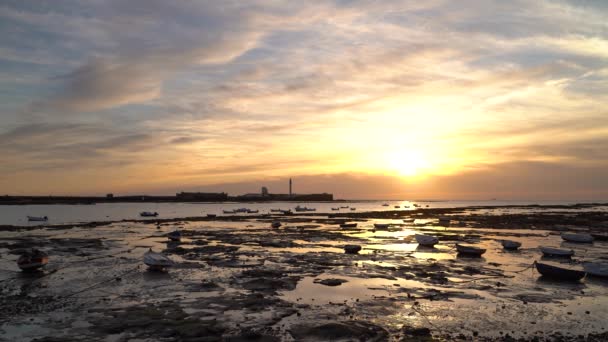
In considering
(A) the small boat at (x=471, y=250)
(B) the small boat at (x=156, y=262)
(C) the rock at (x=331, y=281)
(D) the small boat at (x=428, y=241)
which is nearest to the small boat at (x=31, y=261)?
(B) the small boat at (x=156, y=262)

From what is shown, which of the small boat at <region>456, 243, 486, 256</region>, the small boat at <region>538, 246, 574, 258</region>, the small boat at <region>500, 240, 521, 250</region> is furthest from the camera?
the small boat at <region>500, 240, 521, 250</region>

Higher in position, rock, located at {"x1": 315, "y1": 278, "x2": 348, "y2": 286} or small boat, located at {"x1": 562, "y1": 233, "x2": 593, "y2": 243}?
small boat, located at {"x1": 562, "y1": 233, "x2": 593, "y2": 243}

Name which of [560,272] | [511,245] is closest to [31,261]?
[560,272]

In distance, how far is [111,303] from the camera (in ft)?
64.0

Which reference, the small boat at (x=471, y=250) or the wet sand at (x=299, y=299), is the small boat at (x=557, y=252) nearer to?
the wet sand at (x=299, y=299)

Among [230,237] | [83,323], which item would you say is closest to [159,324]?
[83,323]

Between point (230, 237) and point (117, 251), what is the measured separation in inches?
583

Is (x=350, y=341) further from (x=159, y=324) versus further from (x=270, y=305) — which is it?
(x=159, y=324)

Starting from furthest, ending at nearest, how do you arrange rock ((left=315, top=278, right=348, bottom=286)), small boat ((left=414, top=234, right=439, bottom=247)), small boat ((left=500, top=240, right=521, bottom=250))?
small boat ((left=414, top=234, right=439, bottom=247))
small boat ((left=500, top=240, right=521, bottom=250))
rock ((left=315, top=278, right=348, bottom=286))

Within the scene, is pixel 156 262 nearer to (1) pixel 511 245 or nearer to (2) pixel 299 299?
(2) pixel 299 299

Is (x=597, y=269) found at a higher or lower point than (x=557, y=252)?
higher

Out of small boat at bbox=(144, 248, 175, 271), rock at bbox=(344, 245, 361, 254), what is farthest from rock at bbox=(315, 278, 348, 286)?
rock at bbox=(344, 245, 361, 254)

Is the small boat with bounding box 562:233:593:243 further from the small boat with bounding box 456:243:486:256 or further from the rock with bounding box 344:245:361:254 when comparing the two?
the rock with bounding box 344:245:361:254

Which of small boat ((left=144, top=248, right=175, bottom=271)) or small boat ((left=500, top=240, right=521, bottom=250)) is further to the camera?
small boat ((left=500, top=240, right=521, bottom=250))
